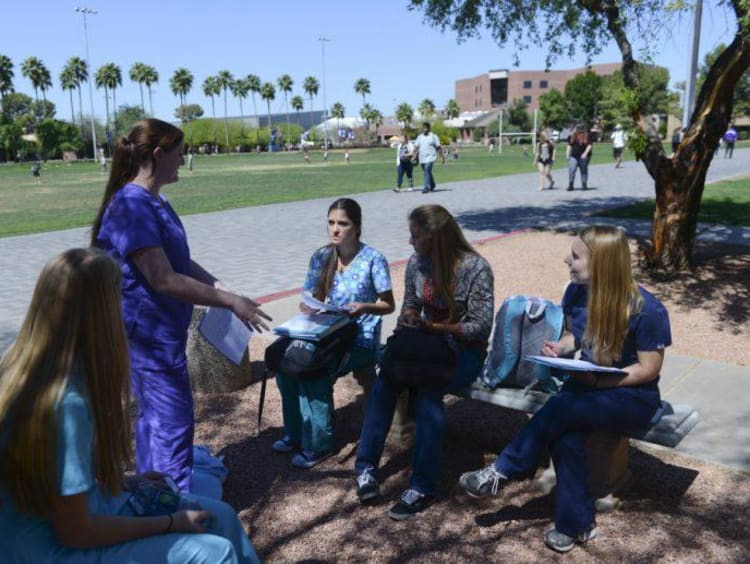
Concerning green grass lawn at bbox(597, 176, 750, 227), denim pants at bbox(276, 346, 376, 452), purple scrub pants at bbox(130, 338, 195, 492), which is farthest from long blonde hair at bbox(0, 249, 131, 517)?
green grass lawn at bbox(597, 176, 750, 227)

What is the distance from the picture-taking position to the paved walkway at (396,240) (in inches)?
184

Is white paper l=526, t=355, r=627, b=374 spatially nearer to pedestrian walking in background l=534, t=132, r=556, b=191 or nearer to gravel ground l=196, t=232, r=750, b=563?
gravel ground l=196, t=232, r=750, b=563

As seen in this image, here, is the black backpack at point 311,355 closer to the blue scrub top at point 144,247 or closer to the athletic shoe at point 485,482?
the blue scrub top at point 144,247

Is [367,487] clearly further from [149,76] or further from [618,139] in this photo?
[149,76]

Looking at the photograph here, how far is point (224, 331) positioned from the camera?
3801 millimetres

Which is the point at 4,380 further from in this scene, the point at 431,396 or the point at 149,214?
the point at 431,396

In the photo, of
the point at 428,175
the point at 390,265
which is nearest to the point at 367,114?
the point at 428,175

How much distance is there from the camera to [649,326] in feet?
10.2

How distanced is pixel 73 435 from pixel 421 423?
1.99 meters

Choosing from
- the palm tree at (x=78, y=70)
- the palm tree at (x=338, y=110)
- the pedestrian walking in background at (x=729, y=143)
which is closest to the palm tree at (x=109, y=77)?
the palm tree at (x=78, y=70)

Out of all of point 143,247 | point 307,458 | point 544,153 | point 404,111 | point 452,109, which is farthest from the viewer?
point 452,109

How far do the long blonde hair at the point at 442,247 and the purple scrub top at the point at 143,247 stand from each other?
4.35 ft

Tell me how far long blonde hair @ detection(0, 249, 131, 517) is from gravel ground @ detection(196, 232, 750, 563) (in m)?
1.45

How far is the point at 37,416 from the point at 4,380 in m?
0.14
